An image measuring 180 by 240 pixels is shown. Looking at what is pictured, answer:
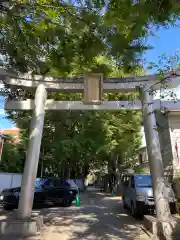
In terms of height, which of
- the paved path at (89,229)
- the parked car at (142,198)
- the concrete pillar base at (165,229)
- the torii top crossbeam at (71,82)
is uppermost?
the torii top crossbeam at (71,82)

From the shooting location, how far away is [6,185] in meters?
19.7

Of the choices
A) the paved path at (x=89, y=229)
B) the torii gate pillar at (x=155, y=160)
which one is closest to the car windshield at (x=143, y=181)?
the paved path at (x=89, y=229)

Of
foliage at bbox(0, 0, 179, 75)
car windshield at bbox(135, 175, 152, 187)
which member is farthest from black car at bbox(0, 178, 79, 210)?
foliage at bbox(0, 0, 179, 75)

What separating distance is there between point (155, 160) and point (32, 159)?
402 centimetres

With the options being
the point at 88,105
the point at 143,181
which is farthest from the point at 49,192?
the point at 88,105

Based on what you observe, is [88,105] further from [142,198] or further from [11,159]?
[11,159]

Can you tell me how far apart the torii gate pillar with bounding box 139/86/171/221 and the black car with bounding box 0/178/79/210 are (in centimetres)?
790

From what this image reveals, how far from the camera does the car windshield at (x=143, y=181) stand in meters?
11.0

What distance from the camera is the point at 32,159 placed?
7.82 meters

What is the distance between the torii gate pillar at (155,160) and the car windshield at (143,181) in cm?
342

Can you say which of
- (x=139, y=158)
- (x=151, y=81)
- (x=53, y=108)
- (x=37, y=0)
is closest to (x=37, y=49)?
(x=37, y=0)

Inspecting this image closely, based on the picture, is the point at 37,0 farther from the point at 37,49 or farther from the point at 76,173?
the point at 76,173

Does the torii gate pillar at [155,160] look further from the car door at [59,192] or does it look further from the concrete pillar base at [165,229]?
the car door at [59,192]

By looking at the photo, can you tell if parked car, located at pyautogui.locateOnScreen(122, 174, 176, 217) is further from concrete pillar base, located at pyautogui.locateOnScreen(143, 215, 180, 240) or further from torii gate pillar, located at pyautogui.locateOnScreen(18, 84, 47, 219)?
torii gate pillar, located at pyautogui.locateOnScreen(18, 84, 47, 219)
